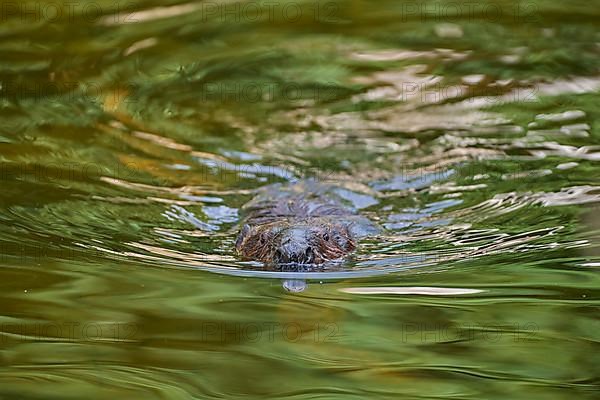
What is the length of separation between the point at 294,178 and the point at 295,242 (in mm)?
2009

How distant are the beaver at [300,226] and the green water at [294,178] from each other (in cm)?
16

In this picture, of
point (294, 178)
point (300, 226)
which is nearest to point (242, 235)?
point (300, 226)

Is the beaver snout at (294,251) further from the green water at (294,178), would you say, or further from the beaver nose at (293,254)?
the green water at (294,178)

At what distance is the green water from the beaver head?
161 millimetres

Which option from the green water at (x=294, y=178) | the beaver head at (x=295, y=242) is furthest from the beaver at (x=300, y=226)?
the green water at (x=294, y=178)

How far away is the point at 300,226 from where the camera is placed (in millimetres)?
6781

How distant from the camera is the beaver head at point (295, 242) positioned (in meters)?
→ 6.34

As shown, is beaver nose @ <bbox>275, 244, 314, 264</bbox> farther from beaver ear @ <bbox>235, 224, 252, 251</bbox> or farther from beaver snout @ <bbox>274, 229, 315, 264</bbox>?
beaver ear @ <bbox>235, 224, 252, 251</bbox>

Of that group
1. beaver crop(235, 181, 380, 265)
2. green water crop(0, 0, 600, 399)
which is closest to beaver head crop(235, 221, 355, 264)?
beaver crop(235, 181, 380, 265)

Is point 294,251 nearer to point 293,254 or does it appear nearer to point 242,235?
point 293,254

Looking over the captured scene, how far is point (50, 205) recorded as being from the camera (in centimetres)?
714

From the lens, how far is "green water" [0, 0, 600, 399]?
14.5 ft

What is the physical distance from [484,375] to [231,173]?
4457 mm

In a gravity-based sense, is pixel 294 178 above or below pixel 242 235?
above
